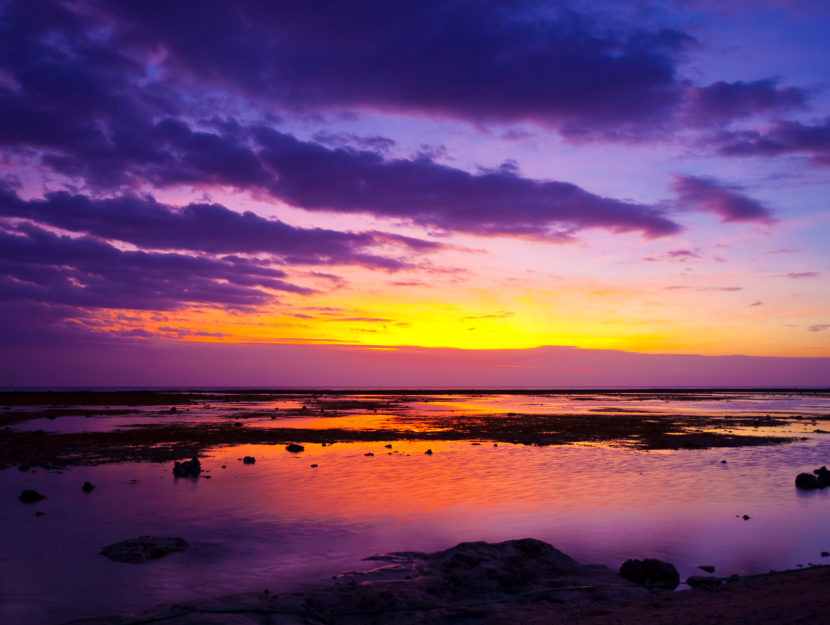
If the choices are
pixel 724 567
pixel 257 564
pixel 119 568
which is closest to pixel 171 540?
pixel 119 568

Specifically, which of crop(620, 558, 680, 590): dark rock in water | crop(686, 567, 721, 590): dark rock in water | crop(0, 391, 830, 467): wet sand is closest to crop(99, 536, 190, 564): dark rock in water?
crop(620, 558, 680, 590): dark rock in water

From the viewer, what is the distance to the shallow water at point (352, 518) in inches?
478

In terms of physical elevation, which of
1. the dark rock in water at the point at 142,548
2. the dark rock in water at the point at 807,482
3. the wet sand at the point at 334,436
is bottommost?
the wet sand at the point at 334,436

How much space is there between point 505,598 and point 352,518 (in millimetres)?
7469

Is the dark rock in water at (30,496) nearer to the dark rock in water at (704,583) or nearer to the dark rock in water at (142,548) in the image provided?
the dark rock in water at (142,548)

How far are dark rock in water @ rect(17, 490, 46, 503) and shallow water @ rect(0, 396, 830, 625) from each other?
0.24 m

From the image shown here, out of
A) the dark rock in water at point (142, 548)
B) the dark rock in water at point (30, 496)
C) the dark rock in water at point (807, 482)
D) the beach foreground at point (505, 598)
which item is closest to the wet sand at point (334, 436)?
the dark rock in water at point (30, 496)

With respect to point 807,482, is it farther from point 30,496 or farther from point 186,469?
point 30,496

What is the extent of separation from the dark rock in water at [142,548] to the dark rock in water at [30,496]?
7.04m

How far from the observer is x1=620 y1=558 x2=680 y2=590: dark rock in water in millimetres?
11543

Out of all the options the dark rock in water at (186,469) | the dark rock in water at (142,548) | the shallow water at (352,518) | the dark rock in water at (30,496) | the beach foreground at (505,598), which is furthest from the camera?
the dark rock in water at (186,469)

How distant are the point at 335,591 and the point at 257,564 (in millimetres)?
3151

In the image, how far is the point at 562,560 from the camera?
1236 cm

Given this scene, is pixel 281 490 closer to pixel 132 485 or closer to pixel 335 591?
pixel 132 485
